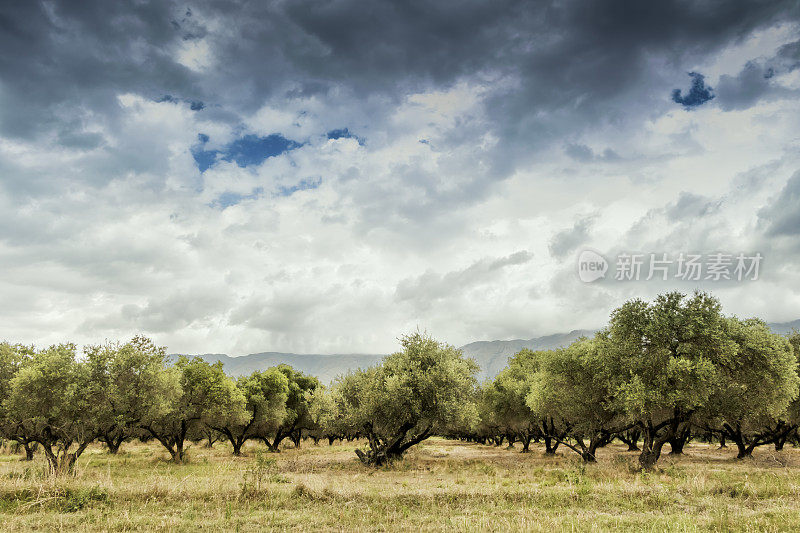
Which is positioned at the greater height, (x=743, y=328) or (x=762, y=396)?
(x=743, y=328)

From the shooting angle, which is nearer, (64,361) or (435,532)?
(435,532)

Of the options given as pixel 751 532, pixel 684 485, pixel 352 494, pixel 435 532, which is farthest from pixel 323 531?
pixel 684 485

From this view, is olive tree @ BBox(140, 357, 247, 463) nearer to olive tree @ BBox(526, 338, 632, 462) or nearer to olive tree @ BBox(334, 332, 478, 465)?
olive tree @ BBox(334, 332, 478, 465)

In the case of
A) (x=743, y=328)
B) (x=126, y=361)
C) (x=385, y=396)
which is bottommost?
(x=385, y=396)

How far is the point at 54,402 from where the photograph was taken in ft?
111

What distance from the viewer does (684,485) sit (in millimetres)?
24641

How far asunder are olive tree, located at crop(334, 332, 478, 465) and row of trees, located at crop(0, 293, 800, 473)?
144 millimetres

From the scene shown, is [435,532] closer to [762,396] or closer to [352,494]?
[352,494]

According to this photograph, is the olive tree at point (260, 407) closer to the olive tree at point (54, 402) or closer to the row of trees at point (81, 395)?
the row of trees at point (81, 395)

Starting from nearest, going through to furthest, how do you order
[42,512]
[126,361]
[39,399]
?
[42,512], [39,399], [126,361]

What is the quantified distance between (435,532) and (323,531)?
173 inches

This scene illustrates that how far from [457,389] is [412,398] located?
16.0ft

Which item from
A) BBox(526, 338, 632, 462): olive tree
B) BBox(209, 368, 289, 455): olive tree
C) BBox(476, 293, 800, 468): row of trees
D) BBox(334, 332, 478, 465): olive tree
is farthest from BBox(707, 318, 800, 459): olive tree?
BBox(209, 368, 289, 455): olive tree

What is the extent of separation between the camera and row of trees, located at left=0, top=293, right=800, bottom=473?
33.8 metres
